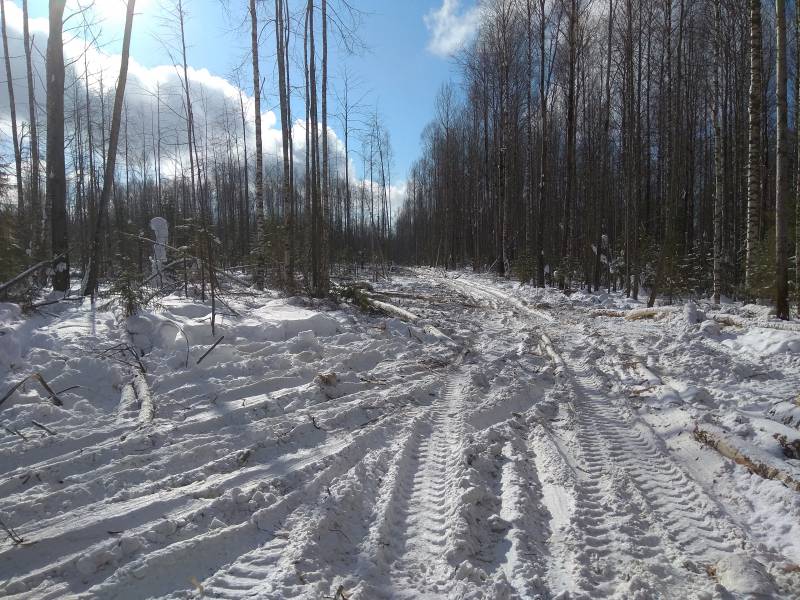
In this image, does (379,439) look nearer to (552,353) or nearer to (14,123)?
(552,353)

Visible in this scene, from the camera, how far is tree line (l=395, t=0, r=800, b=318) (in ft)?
33.2

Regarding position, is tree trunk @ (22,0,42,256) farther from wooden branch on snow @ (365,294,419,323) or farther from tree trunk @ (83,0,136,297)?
wooden branch on snow @ (365,294,419,323)

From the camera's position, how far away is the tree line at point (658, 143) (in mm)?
10117

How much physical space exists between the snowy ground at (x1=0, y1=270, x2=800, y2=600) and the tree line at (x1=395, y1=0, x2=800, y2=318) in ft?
18.2

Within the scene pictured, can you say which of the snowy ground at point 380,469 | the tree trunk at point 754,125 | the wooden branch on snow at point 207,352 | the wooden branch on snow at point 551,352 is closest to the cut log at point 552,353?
the wooden branch on snow at point 551,352

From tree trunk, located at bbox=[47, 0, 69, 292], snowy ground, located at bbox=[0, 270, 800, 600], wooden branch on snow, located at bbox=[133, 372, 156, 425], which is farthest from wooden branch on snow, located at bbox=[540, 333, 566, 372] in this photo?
tree trunk, located at bbox=[47, 0, 69, 292]

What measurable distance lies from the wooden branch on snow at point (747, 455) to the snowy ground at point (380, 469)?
4 cm

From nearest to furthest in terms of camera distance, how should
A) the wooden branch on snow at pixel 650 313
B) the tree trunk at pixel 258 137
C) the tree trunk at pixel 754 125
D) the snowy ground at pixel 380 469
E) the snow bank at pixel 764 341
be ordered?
the snowy ground at pixel 380 469 < the snow bank at pixel 764 341 < the tree trunk at pixel 754 125 < the wooden branch on snow at pixel 650 313 < the tree trunk at pixel 258 137

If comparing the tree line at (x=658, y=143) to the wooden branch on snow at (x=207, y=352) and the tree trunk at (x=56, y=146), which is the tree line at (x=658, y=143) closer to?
the wooden branch on snow at (x=207, y=352)

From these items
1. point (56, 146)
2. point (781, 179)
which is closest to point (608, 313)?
point (781, 179)

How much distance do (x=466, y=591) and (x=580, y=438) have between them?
2.28m

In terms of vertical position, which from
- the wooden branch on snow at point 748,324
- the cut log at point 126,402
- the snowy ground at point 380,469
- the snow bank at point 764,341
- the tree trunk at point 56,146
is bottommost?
the snowy ground at point 380,469

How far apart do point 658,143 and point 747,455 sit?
20.5m

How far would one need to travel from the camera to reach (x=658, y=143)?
64.8 ft
